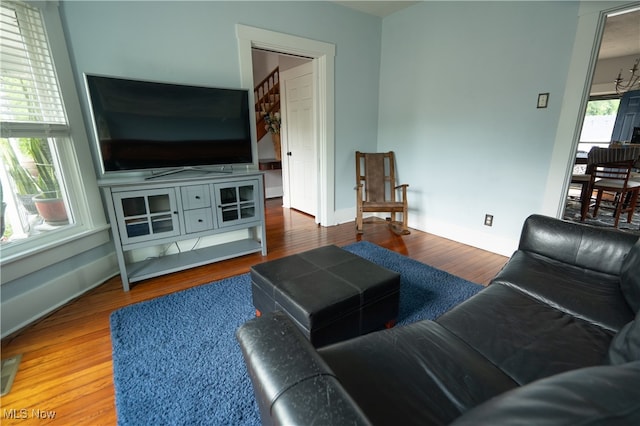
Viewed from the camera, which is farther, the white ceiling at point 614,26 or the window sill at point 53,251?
the white ceiling at point 614,26

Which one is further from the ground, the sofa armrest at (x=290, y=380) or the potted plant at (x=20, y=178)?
the potted plant at (x=20, y=178)

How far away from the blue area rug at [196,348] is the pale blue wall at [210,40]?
1.84 m

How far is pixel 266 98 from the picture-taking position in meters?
5.43

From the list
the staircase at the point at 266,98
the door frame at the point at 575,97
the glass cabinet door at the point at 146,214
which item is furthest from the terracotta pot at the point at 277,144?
the door frame at the point at 575,97

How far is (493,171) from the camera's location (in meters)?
2.87

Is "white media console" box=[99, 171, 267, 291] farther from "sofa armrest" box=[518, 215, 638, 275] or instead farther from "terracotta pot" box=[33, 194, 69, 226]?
"sofa armrest" box=[518, 215, 638, 275]

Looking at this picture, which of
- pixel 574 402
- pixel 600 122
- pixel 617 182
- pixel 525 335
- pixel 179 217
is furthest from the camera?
pixel 600 122

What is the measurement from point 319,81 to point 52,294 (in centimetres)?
316

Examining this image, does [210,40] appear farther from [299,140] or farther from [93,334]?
[93,334]

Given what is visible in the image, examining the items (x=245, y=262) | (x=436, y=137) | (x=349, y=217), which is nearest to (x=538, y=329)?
(x=245, y=262)

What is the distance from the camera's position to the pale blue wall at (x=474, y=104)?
246 cm

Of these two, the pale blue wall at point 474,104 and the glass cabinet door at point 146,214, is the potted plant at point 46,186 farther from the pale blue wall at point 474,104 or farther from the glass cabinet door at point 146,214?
the pale blue wall at point 474,104

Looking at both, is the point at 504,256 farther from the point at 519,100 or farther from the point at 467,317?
the point at 467,317

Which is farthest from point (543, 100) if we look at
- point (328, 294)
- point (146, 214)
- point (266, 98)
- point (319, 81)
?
point (266, 98)
